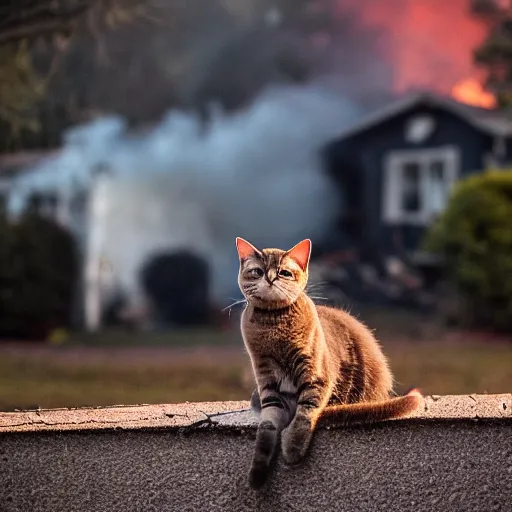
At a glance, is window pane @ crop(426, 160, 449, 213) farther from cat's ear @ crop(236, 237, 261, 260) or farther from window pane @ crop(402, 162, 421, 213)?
cat's ear @ crop(236, 237, 261, 260)

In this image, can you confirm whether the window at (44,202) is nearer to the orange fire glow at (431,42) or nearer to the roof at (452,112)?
the roof at (452,112)

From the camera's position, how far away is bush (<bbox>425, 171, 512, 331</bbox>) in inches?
380

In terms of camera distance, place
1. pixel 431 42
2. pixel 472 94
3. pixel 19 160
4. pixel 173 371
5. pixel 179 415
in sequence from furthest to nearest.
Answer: pixel 431 42 < pixel 472 94 < pixel 19 160 < pixel 173 371 < pixel 179 415

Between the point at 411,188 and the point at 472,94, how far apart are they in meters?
1.70

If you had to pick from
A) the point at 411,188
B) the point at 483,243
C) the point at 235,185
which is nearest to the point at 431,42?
the point at 411,188

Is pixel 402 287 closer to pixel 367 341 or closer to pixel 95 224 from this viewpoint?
pixel 95 224

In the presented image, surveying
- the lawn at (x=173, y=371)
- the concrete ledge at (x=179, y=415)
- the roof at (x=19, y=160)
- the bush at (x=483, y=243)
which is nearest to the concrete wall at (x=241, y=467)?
the concrete ledge at (x=179, y=415)

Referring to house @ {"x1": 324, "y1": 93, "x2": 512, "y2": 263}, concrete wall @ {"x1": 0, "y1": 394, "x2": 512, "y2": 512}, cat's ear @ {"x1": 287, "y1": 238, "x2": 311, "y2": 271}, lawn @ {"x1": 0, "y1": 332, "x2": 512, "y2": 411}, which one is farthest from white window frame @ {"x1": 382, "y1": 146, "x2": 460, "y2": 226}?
cat's ear @ {"x1": 287, "y1": 238, "x2": 311, "y2": 271}

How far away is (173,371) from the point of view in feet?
23.5

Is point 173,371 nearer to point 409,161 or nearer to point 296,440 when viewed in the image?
point 296,440

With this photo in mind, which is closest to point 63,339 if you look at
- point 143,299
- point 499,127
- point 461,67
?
point 143,299

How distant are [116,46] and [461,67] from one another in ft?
17.4

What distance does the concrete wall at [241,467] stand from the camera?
1.96m

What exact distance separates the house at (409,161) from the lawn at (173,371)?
3203 mm
